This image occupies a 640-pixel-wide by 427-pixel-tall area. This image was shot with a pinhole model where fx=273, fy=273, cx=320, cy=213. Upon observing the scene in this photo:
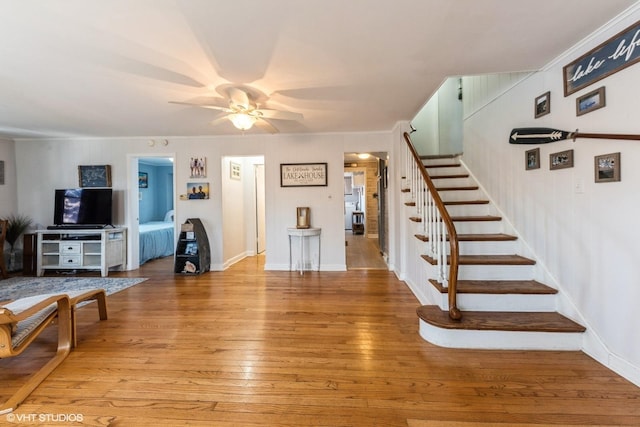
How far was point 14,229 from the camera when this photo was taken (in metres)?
4.60

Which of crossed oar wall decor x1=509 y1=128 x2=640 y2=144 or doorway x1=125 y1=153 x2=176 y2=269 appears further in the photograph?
doorway x1=125 y1=153 x2=176 y2=269

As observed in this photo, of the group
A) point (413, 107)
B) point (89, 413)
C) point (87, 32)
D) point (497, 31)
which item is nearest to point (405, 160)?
point (413, 107)

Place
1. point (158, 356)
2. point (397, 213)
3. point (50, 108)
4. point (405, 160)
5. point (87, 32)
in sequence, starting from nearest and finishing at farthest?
point (87, 32) → point (158, 356) → point (50, 108) → point (405, 160) → point (397, 213)

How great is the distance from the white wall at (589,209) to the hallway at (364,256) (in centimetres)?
249

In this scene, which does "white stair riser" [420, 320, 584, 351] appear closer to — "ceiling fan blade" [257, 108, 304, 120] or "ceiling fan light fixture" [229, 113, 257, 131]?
"ceiling fan blade" [257, 108, 304, 120]

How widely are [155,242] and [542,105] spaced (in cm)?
650

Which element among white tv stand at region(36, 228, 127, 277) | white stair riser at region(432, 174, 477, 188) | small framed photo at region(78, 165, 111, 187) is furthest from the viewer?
small framed photo at region(78, 165, 111, 187)

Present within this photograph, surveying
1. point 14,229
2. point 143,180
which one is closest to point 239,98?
point 14,229

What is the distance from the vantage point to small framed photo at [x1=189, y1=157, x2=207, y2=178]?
15.9ft

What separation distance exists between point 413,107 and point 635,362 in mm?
2962

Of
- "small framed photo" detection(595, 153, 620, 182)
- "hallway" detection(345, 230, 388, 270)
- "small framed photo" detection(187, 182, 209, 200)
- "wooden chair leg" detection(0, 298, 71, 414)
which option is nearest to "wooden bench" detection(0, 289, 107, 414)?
"wooden chair leg" detection(0, 298, 71, 414)

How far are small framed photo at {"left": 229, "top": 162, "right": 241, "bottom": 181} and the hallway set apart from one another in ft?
9.24

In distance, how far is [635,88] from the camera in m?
1.68

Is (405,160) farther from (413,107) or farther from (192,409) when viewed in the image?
(192,409)
